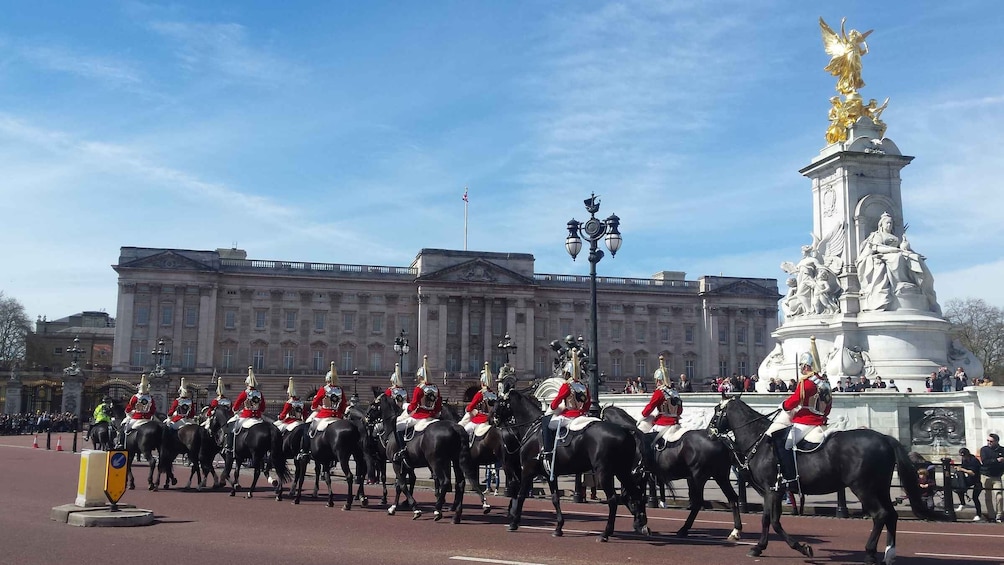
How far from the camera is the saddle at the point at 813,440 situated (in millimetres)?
11625

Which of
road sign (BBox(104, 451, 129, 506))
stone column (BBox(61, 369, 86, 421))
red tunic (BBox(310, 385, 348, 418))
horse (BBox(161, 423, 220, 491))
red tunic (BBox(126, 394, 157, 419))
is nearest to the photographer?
road sign (BBox(104, 451, 129, 506))

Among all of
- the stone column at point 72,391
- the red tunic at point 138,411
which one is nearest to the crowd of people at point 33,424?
the stone column at point 72,391

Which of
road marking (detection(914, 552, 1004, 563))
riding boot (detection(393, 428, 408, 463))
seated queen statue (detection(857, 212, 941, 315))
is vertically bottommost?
road marking (detection(914, 552, 1004, 563))

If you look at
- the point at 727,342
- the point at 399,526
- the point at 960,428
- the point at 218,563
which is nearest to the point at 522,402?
the point at 399,526

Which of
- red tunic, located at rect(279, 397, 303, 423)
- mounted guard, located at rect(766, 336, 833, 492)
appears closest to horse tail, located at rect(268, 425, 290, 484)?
red tunic, located at rect(279, 397, 303, 423)

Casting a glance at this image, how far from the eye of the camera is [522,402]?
624 inches

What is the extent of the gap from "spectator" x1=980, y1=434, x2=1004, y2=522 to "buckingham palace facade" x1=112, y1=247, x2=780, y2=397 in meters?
78.2

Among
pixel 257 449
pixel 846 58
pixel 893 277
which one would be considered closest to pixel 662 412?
pixel 257 449

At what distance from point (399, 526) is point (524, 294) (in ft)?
279

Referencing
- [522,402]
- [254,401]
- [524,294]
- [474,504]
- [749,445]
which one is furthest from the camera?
[524,294]

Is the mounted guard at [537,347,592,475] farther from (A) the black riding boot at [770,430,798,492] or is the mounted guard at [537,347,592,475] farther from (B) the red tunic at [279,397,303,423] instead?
(B) the red tunic at [279,397,303,423]

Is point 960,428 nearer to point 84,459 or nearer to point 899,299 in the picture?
point 899,299

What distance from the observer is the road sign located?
14.5 meters

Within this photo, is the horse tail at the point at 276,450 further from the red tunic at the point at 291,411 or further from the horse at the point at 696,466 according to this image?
the horse at the point at 696,466
